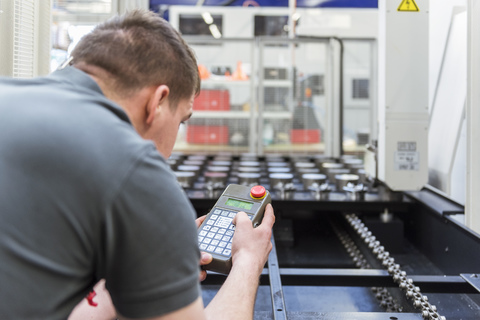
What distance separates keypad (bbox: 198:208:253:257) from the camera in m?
0.93

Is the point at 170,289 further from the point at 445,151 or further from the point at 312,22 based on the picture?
the point at 312,22

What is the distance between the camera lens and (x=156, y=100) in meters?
0.66

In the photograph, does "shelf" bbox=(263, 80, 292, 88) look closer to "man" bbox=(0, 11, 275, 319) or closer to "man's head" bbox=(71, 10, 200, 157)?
"man's head" bbox=(71, 10, 200, 157)

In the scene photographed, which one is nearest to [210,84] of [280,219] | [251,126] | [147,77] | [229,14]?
[251,126]

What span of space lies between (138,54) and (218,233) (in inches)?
17.2

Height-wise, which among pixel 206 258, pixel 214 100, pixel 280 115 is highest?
pixel 214 100

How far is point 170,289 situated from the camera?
519 millimetres

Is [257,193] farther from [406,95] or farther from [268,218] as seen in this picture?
[406,95]

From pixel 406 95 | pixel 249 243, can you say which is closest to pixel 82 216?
pixel 249 243

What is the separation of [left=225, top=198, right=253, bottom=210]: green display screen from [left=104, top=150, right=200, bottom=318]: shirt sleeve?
19.6 inches

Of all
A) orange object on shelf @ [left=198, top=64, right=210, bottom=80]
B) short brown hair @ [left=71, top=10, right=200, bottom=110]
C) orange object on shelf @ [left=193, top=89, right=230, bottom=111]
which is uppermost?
orange object on shelf @ [left=198, top=64, right=210, bottom=80]

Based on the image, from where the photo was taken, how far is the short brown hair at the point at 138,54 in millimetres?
648

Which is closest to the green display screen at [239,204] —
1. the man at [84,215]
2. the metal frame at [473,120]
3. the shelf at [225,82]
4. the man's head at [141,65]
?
the man's head at [141,65]

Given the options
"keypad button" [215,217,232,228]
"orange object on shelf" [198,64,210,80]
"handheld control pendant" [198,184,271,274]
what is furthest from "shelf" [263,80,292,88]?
"keypad button" [215,217,232,228]
